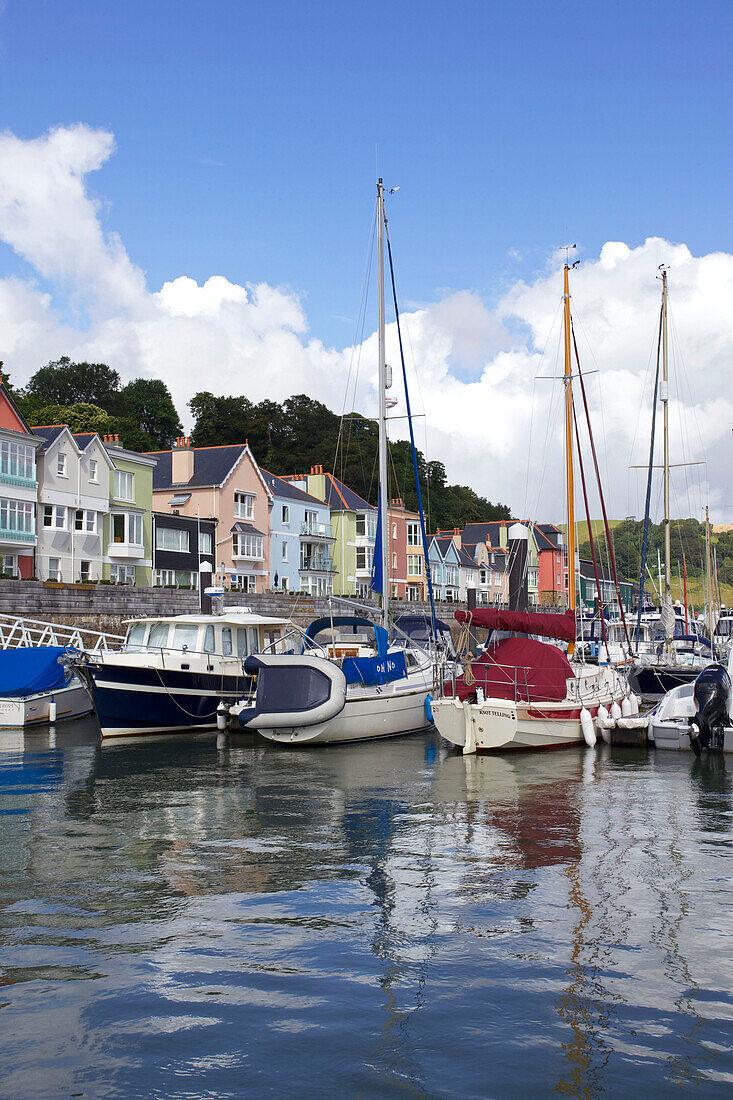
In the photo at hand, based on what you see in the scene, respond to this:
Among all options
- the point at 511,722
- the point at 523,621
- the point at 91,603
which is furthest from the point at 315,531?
the point at 511,722

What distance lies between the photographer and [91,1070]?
295 inches

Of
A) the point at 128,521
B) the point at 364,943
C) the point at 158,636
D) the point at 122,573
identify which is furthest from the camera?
the point at 122,573

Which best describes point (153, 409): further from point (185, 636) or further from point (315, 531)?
point (185, 636)

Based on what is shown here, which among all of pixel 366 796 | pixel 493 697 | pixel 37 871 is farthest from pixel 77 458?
pixel 37 871

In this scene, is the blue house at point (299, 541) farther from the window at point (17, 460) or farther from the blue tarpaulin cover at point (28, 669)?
the blue tarpaulin cover at point (28, 669)

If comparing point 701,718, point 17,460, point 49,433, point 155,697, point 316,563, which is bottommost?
point 701,718

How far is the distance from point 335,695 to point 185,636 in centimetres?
681

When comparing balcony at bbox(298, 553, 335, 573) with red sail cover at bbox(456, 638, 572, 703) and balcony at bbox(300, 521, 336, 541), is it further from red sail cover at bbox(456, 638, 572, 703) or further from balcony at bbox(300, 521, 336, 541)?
red sail cover at bbox(456, 638, 572, 703)

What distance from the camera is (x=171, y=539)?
68.2 meters

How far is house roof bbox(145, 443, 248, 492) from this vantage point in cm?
7175

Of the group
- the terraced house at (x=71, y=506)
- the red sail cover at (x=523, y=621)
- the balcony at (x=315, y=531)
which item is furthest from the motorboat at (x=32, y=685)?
the balcony at (x=315, y=531)

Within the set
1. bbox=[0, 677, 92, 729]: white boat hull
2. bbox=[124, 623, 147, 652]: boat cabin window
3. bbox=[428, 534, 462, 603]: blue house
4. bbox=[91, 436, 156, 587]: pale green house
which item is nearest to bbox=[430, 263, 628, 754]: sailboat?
bbox=[124, 623, 147, 652]: boat cabin window

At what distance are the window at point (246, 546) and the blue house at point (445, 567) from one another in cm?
2922

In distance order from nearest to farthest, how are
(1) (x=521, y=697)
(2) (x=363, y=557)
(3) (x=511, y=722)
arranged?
(3) (x=511, y=722)
(1) (x=521, y=697)
(2) (x=363, y=557)
